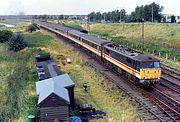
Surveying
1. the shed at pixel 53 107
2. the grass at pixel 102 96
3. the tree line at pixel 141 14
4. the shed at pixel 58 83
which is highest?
the tree line at pixel 141 14

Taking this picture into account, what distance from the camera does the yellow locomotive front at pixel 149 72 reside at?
2673 cm

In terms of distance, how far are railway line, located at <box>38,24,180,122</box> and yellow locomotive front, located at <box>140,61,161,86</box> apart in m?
0.95

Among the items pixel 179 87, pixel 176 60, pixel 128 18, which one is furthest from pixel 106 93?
pixel 128 18

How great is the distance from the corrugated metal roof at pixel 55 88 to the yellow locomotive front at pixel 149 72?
726 cm

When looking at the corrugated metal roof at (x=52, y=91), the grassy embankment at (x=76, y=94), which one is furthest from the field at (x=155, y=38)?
the corrugated metal roof at (x=52, y=91)

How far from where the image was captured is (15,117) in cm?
2106

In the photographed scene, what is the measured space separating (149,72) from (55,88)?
10.5 meters

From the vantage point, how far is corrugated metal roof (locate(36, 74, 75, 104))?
59.8 feet

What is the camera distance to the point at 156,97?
25.7m

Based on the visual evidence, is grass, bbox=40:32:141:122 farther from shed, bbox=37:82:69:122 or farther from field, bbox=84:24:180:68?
field, bbox=84:24:180:68

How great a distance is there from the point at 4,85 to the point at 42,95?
14.1 meters

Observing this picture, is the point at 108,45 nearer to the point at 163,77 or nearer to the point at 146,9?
the point at 163,77

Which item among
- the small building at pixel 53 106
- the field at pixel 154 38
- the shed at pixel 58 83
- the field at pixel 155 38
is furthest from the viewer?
the field at pixel 155 38

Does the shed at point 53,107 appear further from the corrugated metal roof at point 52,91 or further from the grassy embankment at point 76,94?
the grassy embankment at point 76,94
